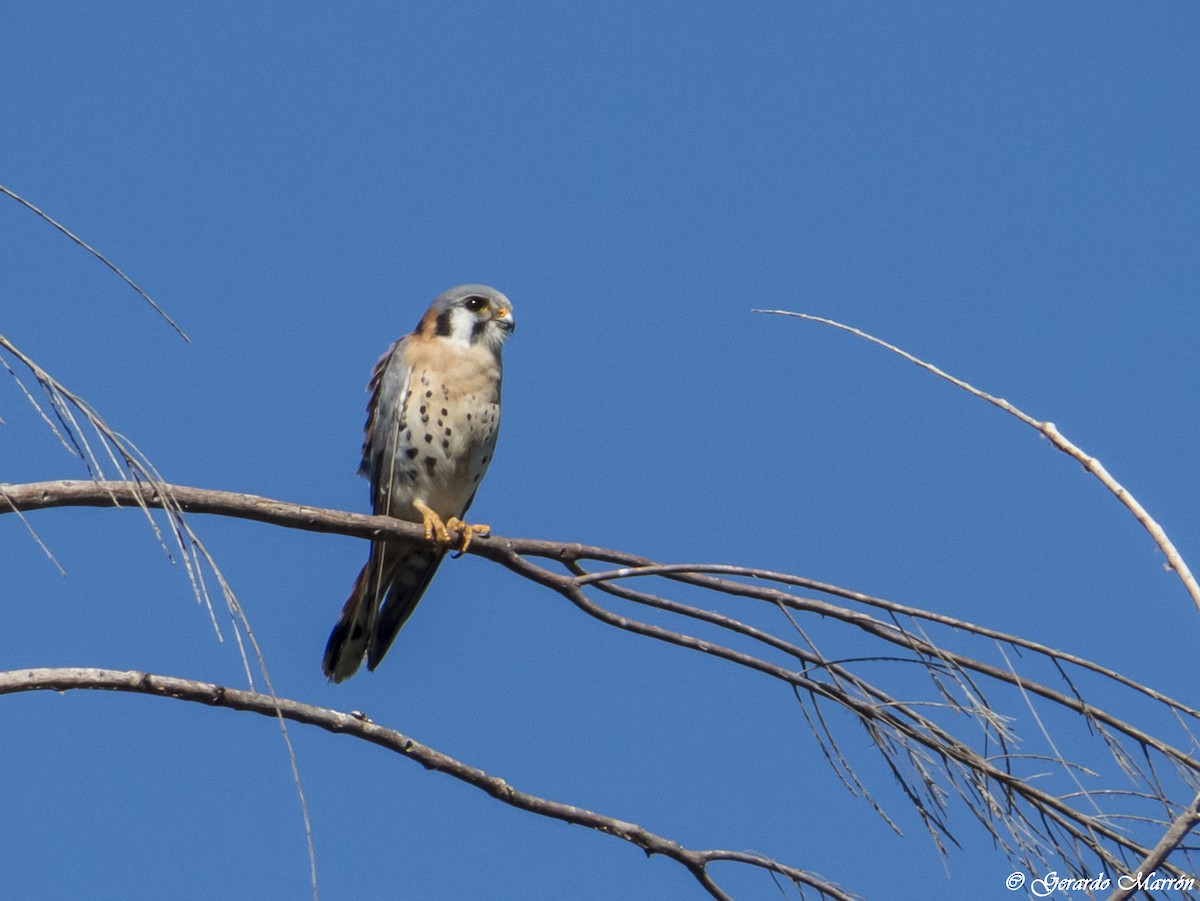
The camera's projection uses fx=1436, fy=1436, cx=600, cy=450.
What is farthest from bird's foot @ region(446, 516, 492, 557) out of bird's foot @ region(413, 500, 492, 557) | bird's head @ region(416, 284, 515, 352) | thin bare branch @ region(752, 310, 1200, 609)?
thin bare branch @ region(752, 310, 1200, 609)

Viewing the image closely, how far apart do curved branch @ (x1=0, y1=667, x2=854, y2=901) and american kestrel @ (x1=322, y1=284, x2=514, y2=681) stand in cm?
211

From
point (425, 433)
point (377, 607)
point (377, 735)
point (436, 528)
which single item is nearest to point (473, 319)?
point (425, 433)

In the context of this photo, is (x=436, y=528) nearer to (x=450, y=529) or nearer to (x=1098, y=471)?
(x=450, y=529)

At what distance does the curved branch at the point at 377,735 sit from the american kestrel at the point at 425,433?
211 centimetres

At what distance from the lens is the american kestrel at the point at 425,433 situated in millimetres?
5004

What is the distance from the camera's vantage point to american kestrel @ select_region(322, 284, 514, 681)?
5.00m

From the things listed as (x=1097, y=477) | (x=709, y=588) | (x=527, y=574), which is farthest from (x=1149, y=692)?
(x=527, y=574)

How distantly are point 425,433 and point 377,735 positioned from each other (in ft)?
8.42

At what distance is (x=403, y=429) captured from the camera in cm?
531

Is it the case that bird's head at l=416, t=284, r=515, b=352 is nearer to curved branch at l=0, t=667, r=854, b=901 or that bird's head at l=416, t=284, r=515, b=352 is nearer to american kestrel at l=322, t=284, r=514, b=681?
american kestrel at l=322, t=284, r=514, b=681

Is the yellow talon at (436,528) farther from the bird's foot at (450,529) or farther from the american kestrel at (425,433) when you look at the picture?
the american kestrel at (425,433)

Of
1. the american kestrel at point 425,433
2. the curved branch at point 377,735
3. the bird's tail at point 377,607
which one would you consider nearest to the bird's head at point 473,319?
the american kestrel at point 425,433

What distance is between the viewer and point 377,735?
9.13 ft

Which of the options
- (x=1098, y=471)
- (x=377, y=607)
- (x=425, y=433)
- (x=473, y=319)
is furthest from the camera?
(x=473, y=319)
